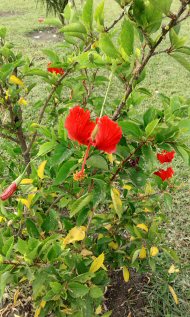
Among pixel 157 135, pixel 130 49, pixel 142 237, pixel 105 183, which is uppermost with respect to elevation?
pixel 130 49

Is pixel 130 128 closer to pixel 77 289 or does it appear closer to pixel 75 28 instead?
pixel 75 28

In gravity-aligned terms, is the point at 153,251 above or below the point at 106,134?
below

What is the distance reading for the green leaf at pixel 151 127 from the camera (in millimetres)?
943

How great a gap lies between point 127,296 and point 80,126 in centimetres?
130

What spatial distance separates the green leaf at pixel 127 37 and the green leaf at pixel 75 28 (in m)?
0.24

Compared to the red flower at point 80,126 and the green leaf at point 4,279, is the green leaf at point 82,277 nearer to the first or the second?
the green leaf at point 4,279

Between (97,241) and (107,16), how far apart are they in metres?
5.74

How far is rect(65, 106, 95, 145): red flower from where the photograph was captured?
0.75m

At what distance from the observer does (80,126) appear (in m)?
0.75

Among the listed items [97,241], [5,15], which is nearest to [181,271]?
[97,241]

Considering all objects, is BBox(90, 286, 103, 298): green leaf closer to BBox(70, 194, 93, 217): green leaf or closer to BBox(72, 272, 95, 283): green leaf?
BBox(72, 272, 95, 283): green leaf

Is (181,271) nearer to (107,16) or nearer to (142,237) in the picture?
(142,237)

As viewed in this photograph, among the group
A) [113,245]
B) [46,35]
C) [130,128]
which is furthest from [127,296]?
[46,35]

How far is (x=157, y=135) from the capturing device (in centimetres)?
99
